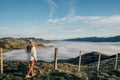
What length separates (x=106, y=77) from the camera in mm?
27812

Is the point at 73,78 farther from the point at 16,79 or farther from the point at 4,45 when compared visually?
the point at 4,45

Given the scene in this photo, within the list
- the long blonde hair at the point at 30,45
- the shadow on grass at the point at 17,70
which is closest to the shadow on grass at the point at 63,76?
the shadow on grass at the point at 17,70

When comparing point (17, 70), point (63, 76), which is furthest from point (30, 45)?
point (17, 70)

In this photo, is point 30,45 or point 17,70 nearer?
point 30,45

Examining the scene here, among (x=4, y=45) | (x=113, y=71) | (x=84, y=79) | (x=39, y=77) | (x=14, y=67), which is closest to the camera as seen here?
(x=39, y=77)

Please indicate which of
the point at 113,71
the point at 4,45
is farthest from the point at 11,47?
the point at 113,71

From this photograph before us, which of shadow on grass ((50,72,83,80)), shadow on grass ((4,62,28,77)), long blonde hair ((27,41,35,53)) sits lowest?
shadow on grass ((50,72,83,80))

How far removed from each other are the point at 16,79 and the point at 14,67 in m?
5.28

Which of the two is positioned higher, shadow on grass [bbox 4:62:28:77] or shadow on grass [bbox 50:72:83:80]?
shadow on grass [bbox 4:62:28:77]

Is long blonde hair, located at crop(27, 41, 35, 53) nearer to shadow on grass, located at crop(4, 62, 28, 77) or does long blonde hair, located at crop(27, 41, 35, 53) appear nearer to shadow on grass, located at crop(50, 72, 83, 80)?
shadow on grass, located at crop(4, 62, 28, 77)

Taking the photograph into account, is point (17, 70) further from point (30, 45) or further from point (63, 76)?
point (30, 45)

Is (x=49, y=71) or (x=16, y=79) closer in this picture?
(x=16, y=79)

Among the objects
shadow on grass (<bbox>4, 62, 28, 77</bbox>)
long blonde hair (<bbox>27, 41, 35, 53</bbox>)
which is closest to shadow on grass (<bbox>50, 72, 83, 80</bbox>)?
shadow on grass (<bbox>4, 62, 28, 77</bbox>)

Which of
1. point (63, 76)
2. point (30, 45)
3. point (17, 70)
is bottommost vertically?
point (63, 76)
